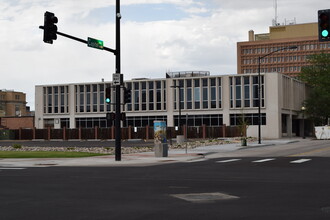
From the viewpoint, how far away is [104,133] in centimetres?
7512

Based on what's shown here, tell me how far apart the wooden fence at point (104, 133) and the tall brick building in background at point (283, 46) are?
104m

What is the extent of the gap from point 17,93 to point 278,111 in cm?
10671

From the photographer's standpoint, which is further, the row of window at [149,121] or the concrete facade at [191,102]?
the row of window at [149,121]

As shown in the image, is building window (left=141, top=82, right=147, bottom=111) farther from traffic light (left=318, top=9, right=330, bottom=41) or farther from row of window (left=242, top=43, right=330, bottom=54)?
row of window (left=242, top=43, right=330, bottom=54)

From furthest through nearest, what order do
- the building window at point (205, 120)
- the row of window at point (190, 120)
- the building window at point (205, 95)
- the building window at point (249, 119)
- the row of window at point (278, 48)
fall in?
1. the row of window at point (278, 48)
2. the building window at point (205, 95)
3. the building window at point (205, 120)
4. the row of window at point (190, 120)
5. the building window at point (249, 119)

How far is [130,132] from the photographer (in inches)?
2918

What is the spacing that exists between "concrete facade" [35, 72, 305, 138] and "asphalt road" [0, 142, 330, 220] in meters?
62.0

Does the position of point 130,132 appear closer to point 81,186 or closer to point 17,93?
point 81,186

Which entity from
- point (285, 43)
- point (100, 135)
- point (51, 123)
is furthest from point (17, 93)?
point (100, 135)

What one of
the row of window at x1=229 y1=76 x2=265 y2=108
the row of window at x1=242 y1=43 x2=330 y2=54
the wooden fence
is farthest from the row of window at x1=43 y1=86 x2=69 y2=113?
the row of window at x1=242 y1=43 x2=330 y2=54

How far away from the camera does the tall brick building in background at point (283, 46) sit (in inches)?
6885

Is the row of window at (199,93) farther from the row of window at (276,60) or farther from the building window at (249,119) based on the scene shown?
the row of window at (276,60)

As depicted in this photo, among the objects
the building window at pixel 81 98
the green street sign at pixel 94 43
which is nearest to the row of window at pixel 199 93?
the building window at pixel 81 98

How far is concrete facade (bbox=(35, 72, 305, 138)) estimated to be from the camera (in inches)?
3241
